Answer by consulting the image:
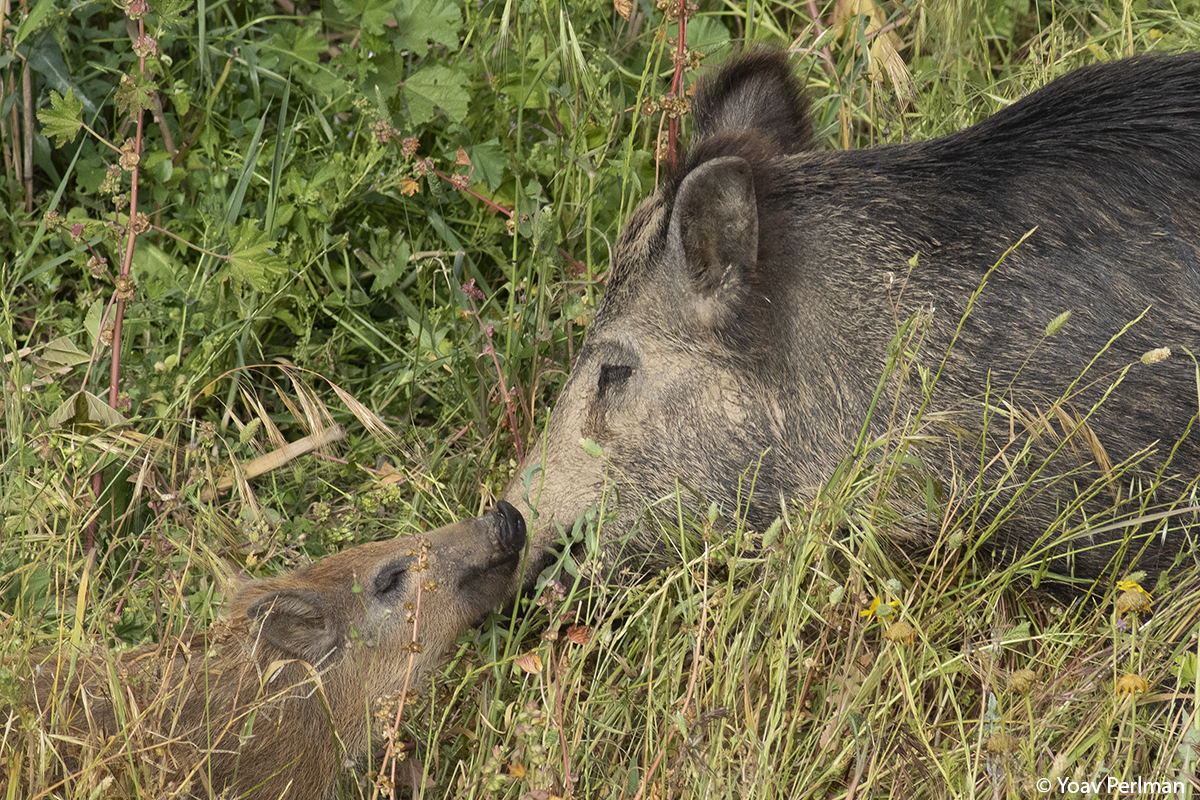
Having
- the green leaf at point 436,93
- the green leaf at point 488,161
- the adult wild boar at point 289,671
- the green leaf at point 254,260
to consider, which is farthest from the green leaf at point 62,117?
the adult wild boar at point 289,671

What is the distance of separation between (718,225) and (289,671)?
1459mm

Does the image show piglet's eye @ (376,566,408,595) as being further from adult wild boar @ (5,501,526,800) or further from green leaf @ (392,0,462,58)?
green leaf @ (392,0,462,58)

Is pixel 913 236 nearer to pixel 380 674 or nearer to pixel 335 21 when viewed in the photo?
pixel 380 674

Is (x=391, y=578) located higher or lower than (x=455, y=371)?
A: lower

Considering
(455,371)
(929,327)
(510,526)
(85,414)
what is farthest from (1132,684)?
(85,414)

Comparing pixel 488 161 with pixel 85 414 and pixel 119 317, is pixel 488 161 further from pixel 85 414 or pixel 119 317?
pixel 85 414

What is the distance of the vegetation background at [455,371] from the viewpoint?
2.67m

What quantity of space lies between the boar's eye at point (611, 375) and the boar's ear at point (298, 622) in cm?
88

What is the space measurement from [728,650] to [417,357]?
1521 mm

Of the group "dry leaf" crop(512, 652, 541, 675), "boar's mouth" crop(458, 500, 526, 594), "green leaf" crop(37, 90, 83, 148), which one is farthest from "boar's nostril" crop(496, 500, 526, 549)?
"green leaf" crop(37, 90, 83, 148)

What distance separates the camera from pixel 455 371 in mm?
3910

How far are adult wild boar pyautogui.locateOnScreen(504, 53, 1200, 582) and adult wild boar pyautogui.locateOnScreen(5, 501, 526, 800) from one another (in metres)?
0.24

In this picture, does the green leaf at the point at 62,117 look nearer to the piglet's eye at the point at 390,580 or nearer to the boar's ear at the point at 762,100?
the piglet's eye at the point at 390,580

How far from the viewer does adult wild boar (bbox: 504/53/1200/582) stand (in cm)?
292
